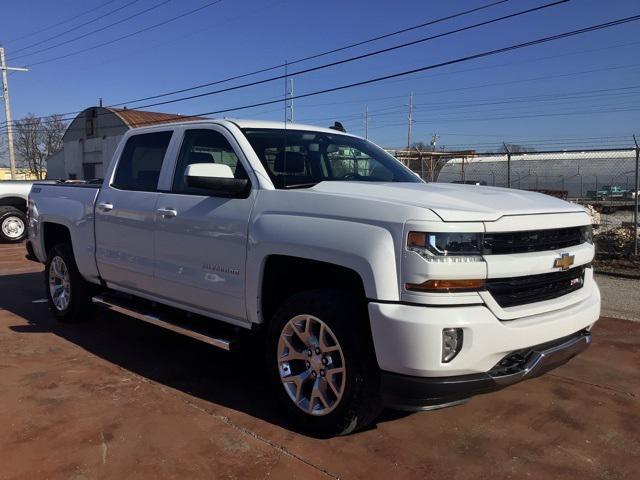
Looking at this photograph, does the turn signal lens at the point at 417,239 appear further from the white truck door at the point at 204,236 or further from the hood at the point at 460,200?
the white truck door at the point at 204,236

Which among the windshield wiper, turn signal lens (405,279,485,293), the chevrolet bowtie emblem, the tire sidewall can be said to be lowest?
the tire sidewall

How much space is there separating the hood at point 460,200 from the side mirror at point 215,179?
0.56 meters

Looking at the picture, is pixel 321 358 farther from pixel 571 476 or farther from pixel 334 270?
pixel 571 476

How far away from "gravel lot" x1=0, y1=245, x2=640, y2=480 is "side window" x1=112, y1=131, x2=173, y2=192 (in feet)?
5.16

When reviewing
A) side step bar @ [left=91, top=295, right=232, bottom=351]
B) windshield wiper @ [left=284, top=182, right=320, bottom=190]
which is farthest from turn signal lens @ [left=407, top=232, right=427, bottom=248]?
side step bar @ [left=91, top=295, right=232, bottom=351]

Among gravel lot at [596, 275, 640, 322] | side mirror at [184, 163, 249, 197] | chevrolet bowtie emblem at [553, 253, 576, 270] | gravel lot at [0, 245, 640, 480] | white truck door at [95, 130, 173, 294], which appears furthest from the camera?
gravel lot at [596, 275, 640, 322]

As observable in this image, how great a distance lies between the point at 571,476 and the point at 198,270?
2766 millimetres

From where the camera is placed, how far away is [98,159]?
4700 cm

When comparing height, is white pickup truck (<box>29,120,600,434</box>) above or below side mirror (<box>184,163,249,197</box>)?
below

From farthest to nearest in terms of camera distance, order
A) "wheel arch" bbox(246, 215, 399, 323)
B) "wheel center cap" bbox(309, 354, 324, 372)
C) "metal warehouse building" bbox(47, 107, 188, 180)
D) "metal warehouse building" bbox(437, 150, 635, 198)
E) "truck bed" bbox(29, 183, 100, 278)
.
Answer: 1. "metal warehouse building" bbox(47, 107, 188, 180)
2. "metal warehouse building" bbox(437, 150, 635, 198)
3. "truck bed" bbox(29, 183, 100, 278)
4. "wheel center cap" bbox(309, 354, 324, 372)
5. "wheel arch" bbox(246, 215, 399, 323)

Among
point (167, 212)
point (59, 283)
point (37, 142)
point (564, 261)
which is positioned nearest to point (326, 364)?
point (564, 261)

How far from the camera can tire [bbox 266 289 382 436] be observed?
3262 mm

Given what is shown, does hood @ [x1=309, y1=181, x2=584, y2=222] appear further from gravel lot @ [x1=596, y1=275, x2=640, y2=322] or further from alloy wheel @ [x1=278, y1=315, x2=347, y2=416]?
gravel lot @ [x1=596, y1=275, x2=640, y2=322]

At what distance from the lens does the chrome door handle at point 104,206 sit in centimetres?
533
